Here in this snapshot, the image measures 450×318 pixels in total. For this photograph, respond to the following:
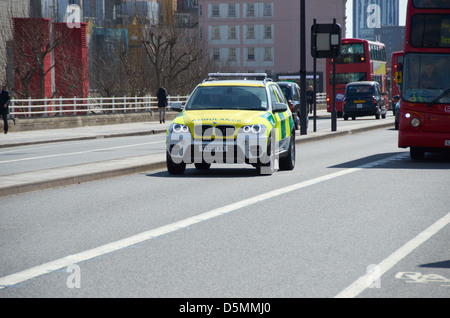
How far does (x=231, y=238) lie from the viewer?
8.62 metres

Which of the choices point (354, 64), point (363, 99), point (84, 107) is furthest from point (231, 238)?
point (354, 64)

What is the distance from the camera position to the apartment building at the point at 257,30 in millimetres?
119750

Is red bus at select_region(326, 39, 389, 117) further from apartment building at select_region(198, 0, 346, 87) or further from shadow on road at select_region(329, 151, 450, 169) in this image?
apartment building at select_region(198, 0, 346, 87)

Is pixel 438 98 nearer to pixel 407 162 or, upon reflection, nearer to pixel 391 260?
pixel 407 162

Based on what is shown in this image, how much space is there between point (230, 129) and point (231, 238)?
674 cm

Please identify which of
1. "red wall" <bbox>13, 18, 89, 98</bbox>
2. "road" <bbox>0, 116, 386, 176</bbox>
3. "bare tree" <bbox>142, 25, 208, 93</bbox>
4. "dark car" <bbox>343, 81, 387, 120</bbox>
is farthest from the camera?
"bare tree" <bbox>142, 25, 208, 93</bbox>

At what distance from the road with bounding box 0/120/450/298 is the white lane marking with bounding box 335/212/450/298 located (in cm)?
1

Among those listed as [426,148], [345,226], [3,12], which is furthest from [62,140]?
[3,12]

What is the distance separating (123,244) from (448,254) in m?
2.95

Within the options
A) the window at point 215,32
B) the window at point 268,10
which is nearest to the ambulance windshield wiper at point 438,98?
the window at point 268,10

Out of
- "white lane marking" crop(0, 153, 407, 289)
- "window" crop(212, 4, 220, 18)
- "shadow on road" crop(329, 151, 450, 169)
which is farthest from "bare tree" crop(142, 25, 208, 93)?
"window" crop(212, 4, 220, 18)

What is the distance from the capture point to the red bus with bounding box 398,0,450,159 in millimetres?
18547

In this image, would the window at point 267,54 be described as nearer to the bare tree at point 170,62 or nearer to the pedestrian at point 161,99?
the bare tree at point 170,62
